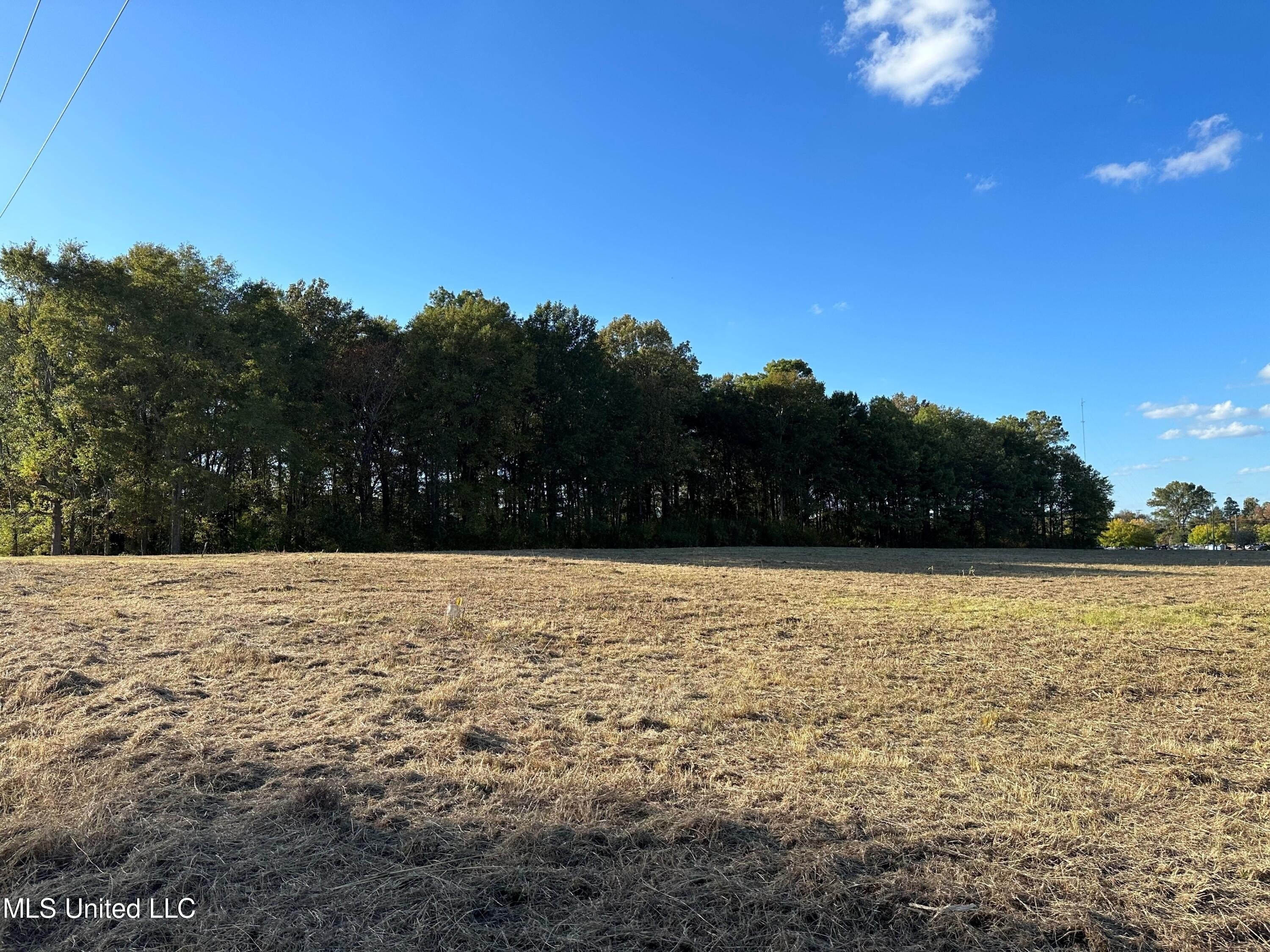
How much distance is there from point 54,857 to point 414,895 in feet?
5.74

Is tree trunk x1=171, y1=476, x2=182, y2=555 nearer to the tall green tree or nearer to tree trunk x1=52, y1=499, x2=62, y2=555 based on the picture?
tree trunk x1=52, y1=499, x2=62, y2=555

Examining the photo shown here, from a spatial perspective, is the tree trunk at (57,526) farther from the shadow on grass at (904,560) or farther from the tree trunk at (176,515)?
the shadow on grass at (904,560)

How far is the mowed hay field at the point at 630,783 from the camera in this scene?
108 inches

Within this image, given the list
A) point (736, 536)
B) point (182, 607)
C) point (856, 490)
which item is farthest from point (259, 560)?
point (856, 490)

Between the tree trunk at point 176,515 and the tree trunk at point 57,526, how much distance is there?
4.38 metres

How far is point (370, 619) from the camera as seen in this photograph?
9234 mm

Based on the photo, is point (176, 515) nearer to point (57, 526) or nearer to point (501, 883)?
point (57, 526)

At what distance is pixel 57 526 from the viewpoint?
26297 millimetres

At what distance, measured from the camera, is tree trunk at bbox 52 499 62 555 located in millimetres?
25922

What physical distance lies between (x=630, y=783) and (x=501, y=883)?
1.20 meters

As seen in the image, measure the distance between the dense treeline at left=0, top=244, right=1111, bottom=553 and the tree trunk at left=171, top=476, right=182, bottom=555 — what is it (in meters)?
0.10

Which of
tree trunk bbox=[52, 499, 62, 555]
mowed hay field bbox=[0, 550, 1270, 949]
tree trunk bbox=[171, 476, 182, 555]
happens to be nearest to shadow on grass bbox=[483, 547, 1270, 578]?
tree trunk bbox=[171, 476, 182, 555]

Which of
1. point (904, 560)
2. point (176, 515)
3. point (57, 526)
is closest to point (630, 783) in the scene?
point (904, 560)

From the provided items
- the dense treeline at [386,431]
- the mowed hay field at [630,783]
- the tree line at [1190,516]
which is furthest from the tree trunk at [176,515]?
the tree line at [1190,516]
